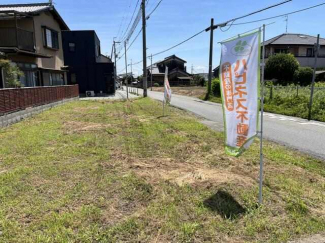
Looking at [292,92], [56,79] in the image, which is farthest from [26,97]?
[292,92]

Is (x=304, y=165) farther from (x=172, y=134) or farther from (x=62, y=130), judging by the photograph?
(x=62, y=130)

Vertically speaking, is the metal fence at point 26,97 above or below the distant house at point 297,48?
below

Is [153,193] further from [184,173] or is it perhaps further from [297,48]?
[297,48]

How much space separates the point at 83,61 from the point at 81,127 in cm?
2186

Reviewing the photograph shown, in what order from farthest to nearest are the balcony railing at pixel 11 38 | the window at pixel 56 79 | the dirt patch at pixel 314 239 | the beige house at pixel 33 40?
the window at pixel 56 79 < the beige house at pixel 33 40 < the balcony railing at pixel 11 38 < the dirt patch at pixel 314 239

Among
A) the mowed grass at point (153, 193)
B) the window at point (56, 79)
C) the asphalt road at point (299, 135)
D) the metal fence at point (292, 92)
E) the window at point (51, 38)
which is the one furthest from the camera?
the window at point (56, 79)

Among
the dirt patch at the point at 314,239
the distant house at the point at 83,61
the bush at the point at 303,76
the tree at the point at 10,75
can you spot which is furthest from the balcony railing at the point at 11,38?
the bush at the point at 303,76

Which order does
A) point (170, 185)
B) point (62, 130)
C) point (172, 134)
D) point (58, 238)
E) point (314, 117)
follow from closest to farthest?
point (58, 238)
point (170, 185)
point (172, 134)
point (62, 130)
point (314, 117)

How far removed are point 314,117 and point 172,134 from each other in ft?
22.3

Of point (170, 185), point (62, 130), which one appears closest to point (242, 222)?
point (170, 185)

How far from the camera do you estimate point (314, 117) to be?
35.0 feet

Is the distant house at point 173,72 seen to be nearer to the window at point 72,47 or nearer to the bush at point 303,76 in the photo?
the bush at point 303,76

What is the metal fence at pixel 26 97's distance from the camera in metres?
8.80

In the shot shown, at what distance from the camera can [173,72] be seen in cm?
5931
